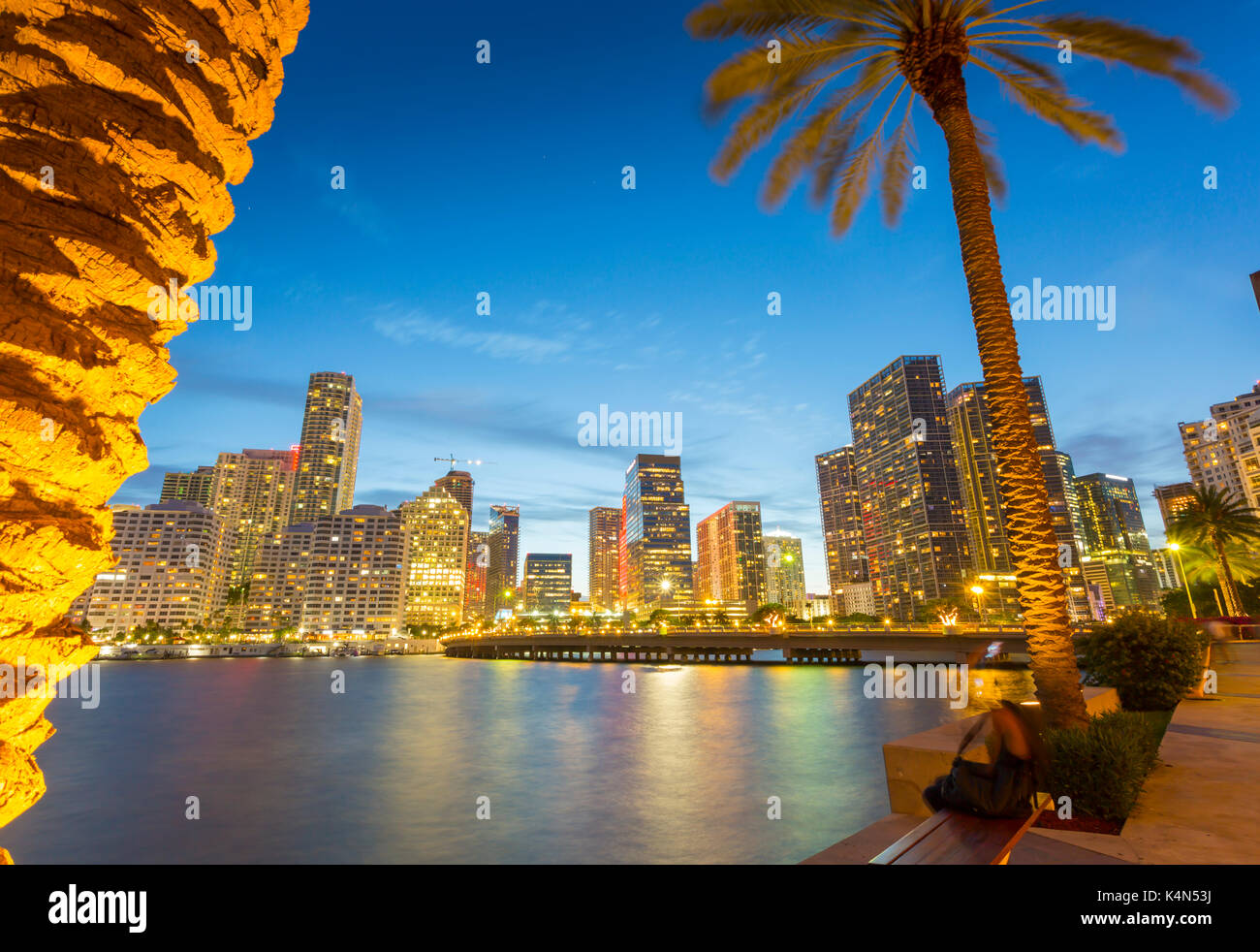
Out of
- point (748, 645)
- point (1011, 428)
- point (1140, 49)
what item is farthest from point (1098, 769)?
point (748, 645)

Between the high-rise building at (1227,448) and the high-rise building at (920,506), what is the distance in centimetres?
5586

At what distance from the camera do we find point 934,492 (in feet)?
595

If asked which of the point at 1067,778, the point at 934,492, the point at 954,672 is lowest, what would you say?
the point at 954,672

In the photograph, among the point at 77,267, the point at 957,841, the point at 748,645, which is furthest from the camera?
the point at 748,645

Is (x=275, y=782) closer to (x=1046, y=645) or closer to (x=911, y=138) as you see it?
(x=1046, y=645)

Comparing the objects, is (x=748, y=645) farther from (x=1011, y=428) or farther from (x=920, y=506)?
(x=920, y=506)

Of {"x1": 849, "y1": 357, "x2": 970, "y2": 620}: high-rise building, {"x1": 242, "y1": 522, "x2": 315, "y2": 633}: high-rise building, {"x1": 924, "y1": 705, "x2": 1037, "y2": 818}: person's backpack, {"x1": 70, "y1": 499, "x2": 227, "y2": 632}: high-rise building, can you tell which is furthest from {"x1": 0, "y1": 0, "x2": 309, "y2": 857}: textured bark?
{"x1": 70, "y1": 499, "x2": 227, "y2": 632}: high-rise building

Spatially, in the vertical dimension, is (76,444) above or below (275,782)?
above

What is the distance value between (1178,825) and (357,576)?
657 feet

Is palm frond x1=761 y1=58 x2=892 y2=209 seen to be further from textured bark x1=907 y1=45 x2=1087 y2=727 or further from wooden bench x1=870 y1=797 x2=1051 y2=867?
wooden bench x1=870 y1=797 x2=1051 y2=867

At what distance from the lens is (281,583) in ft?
594

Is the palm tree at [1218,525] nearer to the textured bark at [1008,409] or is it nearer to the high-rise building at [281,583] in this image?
the textured bark at [1008,409]
